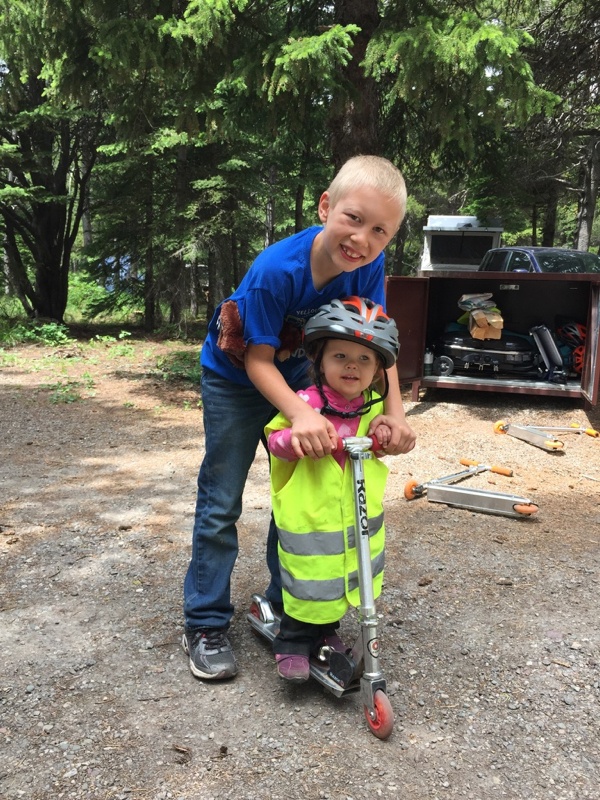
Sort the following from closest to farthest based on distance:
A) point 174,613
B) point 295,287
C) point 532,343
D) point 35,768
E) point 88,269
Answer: point 35,768, point 295,287, point 174,613, point 532,343, point 88,269

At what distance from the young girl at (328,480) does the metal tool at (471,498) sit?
7.84 ft

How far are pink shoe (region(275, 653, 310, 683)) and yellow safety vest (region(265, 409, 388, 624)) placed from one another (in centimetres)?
21

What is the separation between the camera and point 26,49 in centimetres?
705

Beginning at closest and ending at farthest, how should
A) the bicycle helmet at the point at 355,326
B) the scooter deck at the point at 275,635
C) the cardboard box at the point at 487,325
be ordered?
the bicycle helmet at the point at 355,326
the scooter deck at the point at 275,635
the cardboard box at the point at 487,325

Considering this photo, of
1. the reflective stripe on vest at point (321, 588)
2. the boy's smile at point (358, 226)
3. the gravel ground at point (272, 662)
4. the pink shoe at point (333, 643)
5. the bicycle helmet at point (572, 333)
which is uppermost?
the boy's smile at point (358, 226)

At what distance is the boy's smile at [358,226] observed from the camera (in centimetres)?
205

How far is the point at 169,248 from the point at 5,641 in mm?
9856

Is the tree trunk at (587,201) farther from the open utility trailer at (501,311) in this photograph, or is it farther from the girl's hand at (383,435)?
the girl's hand at (383,435)

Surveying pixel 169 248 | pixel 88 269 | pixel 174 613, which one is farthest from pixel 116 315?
pixel 174 613

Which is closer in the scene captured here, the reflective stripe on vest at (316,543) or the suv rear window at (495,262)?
the reflective stripe on vest at (316,543)

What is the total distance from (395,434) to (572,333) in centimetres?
627

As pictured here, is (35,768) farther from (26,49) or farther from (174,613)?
(26,49)

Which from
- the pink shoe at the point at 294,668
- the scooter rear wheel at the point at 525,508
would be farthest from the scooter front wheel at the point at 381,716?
the scooter rear wheel at the point at 525,508

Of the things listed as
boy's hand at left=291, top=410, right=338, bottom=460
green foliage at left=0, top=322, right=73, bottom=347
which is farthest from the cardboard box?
green foliage at left=0, top=322, right=73, bottom=347
